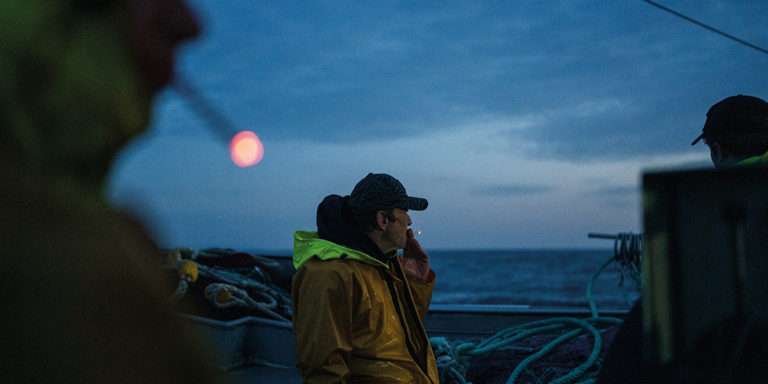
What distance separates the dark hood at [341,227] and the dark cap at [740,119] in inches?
71.4

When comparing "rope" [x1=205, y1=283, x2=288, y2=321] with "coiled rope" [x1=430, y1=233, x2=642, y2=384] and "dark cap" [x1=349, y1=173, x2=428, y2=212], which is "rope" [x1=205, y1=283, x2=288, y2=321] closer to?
"coiled rope" [x1=430, y1=233, x2=642, y2=384]

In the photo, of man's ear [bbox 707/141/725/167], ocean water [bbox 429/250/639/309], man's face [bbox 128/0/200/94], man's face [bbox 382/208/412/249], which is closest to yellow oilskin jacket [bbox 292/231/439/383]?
man's face [bbox 382/208/412/249]

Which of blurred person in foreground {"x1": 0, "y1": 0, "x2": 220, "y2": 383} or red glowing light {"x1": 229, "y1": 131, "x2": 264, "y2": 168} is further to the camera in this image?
red glowing light {"x1": 229, "y1": 131, "x2": 264, "y2": 168}

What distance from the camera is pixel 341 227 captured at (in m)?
3.98

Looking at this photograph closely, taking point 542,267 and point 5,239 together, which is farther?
point 542,267

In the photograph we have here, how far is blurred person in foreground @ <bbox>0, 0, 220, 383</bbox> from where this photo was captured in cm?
48

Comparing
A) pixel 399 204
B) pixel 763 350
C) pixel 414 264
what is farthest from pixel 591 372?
pixel 763 350

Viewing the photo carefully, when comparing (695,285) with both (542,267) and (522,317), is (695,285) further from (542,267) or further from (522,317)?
(542,267)

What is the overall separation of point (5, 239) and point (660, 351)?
39.5 inches

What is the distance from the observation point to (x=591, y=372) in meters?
4.75

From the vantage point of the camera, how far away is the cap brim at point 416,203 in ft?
13.4

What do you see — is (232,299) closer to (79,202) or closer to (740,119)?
(740,119)

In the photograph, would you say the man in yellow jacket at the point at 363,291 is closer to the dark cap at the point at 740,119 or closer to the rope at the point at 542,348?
the rope at the point at 542,348

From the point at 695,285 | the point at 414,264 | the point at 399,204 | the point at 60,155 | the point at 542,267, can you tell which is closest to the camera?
the point at 60,155
